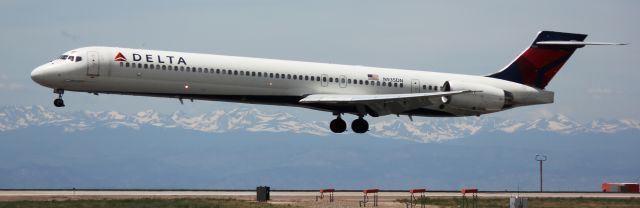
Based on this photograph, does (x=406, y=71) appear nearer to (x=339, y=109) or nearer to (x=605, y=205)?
(x=339, y=109)

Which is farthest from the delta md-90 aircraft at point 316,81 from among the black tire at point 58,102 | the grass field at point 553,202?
the grass field at point 553,202

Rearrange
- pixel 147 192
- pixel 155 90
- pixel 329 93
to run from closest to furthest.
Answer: pixel 155 90 → pixel 329 93 → pixel 147 192

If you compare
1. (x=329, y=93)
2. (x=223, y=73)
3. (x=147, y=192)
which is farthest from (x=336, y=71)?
(x=147, y=192)

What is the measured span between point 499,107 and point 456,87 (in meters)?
3.59

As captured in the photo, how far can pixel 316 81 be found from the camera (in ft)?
234

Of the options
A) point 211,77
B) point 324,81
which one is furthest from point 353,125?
point 211,77

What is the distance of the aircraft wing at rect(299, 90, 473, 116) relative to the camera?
231ft

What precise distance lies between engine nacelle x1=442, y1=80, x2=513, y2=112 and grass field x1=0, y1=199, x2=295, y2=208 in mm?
14941

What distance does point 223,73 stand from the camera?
6794 cm

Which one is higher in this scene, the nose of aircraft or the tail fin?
the tail fin

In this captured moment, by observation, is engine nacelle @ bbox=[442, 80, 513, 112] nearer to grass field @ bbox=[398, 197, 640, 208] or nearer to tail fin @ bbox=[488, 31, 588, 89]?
tail fin @ bbox=[488, 31, 588, 89]

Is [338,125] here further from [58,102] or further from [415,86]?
[58,102]

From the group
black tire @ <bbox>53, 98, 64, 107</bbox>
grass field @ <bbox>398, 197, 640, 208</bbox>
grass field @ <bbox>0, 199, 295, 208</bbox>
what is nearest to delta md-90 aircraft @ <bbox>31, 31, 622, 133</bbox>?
black tire @ <bbox>53, 98, 64, 107</bbox>

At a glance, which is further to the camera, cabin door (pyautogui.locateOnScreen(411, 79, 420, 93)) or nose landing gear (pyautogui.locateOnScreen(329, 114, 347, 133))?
nose landing gear (pyautogui.locateOnScreen(329, 114, 347, 133))
